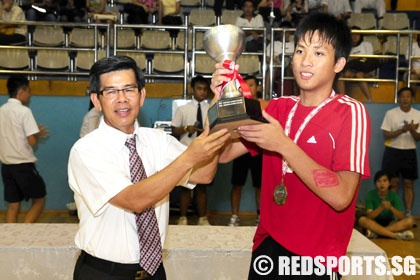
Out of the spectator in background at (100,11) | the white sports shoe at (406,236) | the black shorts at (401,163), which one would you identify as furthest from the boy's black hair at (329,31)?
the spectator in background at (100,11)

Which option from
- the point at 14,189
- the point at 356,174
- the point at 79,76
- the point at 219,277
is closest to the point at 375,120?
the point at 79,76

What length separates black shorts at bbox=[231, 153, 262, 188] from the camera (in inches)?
328

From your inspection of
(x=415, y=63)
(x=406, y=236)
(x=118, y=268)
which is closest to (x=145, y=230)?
(x=118, y=268)

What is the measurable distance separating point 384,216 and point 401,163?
1.21 metres

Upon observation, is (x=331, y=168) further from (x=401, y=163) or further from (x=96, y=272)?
(x=401, y=163)

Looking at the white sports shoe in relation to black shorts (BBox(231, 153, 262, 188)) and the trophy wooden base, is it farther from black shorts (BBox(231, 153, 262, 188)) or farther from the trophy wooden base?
the trophy wooden base

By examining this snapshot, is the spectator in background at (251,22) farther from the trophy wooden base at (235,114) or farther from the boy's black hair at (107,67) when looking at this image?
the trophy wooden base at (235,114)

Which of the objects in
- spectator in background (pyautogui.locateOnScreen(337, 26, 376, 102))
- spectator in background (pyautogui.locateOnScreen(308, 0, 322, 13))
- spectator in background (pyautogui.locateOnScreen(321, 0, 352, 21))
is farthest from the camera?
spectator in background (pyautogui.locateOnScreen(308, 0, 322, 13))

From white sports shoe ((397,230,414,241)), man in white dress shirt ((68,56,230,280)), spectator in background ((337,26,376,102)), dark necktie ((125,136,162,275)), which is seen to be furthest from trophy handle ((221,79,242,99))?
spectator in background ((337,26,376,102))

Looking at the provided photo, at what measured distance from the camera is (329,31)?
2277 millimetres

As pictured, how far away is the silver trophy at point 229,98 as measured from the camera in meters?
2.13

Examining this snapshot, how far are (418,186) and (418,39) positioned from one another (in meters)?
2.57

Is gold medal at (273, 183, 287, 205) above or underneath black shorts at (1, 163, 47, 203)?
above

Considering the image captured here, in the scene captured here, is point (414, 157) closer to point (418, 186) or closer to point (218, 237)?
point (418, 186)
